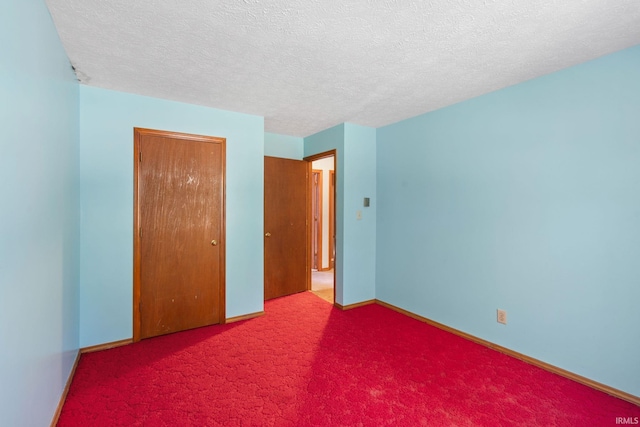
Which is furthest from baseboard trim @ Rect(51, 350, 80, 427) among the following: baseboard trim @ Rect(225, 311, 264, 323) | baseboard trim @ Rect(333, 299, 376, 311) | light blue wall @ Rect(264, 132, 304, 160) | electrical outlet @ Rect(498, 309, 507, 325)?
electrical outlet @ Rect(498, 309, 507, 325)

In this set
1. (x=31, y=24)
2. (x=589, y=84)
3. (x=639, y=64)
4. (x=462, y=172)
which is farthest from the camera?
(x=462, y=172)

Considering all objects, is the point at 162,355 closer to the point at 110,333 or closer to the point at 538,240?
the point at 110,333

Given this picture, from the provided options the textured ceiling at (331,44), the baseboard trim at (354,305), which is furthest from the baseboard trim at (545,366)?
the textured ceiling at (331,44)

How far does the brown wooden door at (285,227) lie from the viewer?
13.5 ft

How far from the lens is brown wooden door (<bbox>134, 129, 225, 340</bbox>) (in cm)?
281

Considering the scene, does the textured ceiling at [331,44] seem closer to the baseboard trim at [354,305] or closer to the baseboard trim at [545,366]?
the baseboard trim at [545,366]

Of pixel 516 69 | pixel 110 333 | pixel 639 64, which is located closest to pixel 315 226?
pixel 110 333

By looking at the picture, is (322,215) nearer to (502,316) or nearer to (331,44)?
(502,316)

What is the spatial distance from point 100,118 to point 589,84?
3945mm

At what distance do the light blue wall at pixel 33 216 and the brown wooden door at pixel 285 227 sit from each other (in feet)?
7.50

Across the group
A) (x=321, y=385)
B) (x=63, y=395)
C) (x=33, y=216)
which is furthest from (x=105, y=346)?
(x=321, y=385)

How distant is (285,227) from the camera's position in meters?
4.28

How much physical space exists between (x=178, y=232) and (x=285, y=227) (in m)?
1.61

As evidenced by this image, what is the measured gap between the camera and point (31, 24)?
134 cm
